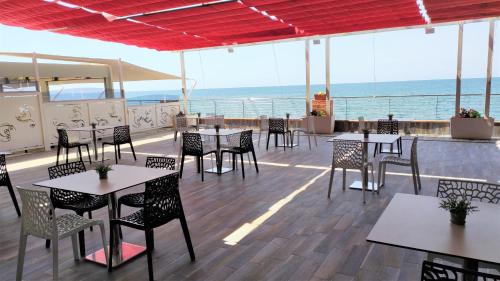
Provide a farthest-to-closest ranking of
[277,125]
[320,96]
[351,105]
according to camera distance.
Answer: [351,105] < [320,96] < [277,125]

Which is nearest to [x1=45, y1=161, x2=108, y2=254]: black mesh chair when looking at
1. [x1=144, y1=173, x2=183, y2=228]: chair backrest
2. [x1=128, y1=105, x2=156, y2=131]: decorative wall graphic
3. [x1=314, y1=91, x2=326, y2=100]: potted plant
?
[x1=144, y1=173, x2=183, y2=228]: chair backrest

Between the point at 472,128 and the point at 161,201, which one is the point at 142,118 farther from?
the point at 161,201

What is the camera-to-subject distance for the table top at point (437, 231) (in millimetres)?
1668

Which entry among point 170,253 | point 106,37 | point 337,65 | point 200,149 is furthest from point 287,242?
point 337,65

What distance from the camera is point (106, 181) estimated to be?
3.16 m

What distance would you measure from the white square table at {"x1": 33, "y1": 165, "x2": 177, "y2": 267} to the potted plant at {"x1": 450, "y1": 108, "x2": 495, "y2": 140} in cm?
793

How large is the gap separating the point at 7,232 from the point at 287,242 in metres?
2.97

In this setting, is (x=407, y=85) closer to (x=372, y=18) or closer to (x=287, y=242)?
(x=372, y=18)

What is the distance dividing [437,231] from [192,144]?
15.0ft

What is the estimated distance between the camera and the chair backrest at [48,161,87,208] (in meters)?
3.38

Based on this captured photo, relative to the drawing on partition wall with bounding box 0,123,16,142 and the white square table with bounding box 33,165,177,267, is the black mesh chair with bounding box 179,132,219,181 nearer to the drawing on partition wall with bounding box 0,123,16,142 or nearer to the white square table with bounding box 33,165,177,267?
the white square table with bounding box 33,165,177,267

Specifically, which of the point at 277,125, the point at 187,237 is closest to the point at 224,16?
the point at 277,125

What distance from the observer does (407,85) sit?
4759cm

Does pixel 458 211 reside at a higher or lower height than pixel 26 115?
lower
